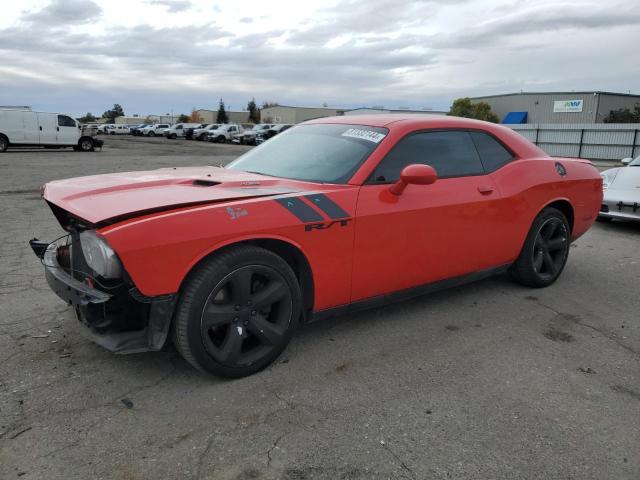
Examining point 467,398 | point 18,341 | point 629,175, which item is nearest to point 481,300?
point 467,398

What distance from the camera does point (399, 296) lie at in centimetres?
358

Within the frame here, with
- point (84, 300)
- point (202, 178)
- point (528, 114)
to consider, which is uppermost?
point (528, 114)

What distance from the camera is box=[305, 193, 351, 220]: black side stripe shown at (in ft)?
9.91

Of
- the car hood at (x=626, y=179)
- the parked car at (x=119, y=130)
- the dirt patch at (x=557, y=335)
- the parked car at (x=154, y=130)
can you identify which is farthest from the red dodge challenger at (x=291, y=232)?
the parked car at (x=119, y=130)

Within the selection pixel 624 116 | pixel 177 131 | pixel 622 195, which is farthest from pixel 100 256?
pixel 624 116

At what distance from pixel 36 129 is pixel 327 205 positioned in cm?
2388

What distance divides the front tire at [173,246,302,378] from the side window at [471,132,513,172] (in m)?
2.04

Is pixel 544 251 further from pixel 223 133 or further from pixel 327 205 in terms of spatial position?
pixel 223 133

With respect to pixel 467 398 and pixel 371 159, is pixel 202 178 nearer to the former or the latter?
pixel 371 159

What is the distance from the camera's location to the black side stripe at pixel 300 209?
2.91 meters

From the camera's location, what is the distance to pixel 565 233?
473cm

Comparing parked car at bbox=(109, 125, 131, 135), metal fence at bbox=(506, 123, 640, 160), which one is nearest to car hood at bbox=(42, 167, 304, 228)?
metal fence at bbox=(506, 123, 640, 160)

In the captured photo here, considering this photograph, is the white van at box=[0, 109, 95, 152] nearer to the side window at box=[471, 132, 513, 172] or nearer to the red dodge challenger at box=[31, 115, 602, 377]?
the red dodge challenger at box=[31, 115, 602, 377]

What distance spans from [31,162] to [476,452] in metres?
18.7
